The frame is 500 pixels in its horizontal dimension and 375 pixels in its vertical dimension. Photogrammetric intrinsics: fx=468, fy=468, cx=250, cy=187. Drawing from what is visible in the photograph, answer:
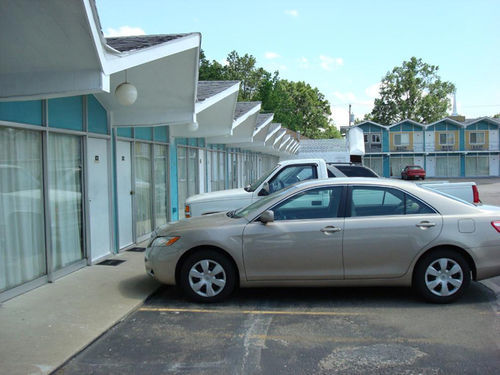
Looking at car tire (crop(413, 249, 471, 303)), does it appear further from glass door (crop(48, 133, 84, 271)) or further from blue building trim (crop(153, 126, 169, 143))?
blue building trim (crop(153, 126, 169, 143))

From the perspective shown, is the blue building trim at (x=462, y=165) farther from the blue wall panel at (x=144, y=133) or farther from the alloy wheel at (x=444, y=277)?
the alloy wheel at (x=444, y=277)

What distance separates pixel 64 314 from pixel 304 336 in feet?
9.31

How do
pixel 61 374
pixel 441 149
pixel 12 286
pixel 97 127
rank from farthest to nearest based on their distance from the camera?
pixel 441 149
pixel 97 127
pixel 12 286
pixel 61 374

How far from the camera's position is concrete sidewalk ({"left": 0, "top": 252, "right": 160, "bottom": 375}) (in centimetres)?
433

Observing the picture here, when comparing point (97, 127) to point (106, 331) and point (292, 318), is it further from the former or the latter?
point (292, 318)

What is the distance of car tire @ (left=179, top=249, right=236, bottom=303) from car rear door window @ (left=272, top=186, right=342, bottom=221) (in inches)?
35.2

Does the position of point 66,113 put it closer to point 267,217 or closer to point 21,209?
point 21,209

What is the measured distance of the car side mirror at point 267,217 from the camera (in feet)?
18.7

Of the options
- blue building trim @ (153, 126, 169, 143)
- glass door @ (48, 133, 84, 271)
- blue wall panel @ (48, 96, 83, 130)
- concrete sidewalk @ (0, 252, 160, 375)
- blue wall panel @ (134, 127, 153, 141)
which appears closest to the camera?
concrete sidewalk @ (0, 252, 160, 375)

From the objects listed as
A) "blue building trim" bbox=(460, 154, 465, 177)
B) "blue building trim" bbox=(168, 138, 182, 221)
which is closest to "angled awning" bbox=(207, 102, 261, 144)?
"blue building trim" bbox=(168, 138, 182, 221)

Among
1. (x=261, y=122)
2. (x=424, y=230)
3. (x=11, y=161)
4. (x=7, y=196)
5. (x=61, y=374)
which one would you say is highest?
(x=261, y=122)

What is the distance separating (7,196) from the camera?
5.93m

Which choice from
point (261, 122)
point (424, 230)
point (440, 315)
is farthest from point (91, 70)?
point (261, 122)

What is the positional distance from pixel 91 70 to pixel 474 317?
17.6 feet
